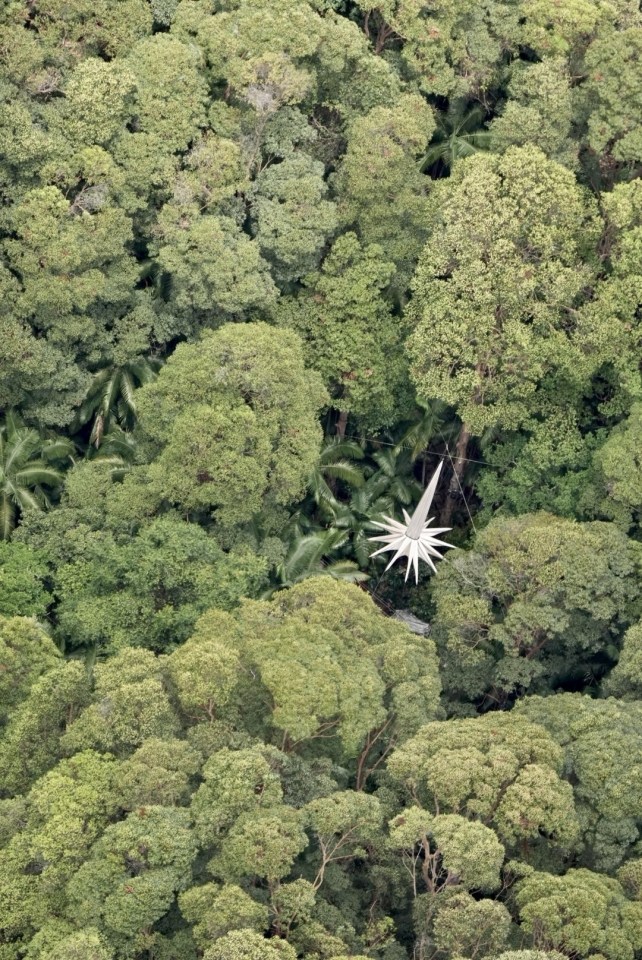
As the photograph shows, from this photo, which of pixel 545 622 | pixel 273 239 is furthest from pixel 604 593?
pixel 273 239

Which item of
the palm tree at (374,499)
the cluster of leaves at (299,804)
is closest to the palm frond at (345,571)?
the palm tree at (374,499)

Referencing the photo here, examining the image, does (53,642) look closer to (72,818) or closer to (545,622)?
(72,818)

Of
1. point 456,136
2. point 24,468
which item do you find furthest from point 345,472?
point 456,136

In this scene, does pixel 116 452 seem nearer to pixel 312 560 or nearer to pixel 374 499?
pixel 312 560

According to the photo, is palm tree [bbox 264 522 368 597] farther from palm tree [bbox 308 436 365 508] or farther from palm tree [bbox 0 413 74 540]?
palm tree [bbox 0 413 74 540]

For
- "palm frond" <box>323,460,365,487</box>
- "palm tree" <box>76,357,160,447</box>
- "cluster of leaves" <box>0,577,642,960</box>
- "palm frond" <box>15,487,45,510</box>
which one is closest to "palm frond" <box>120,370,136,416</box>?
"palm tree" <box>76,357,160,447</box>
